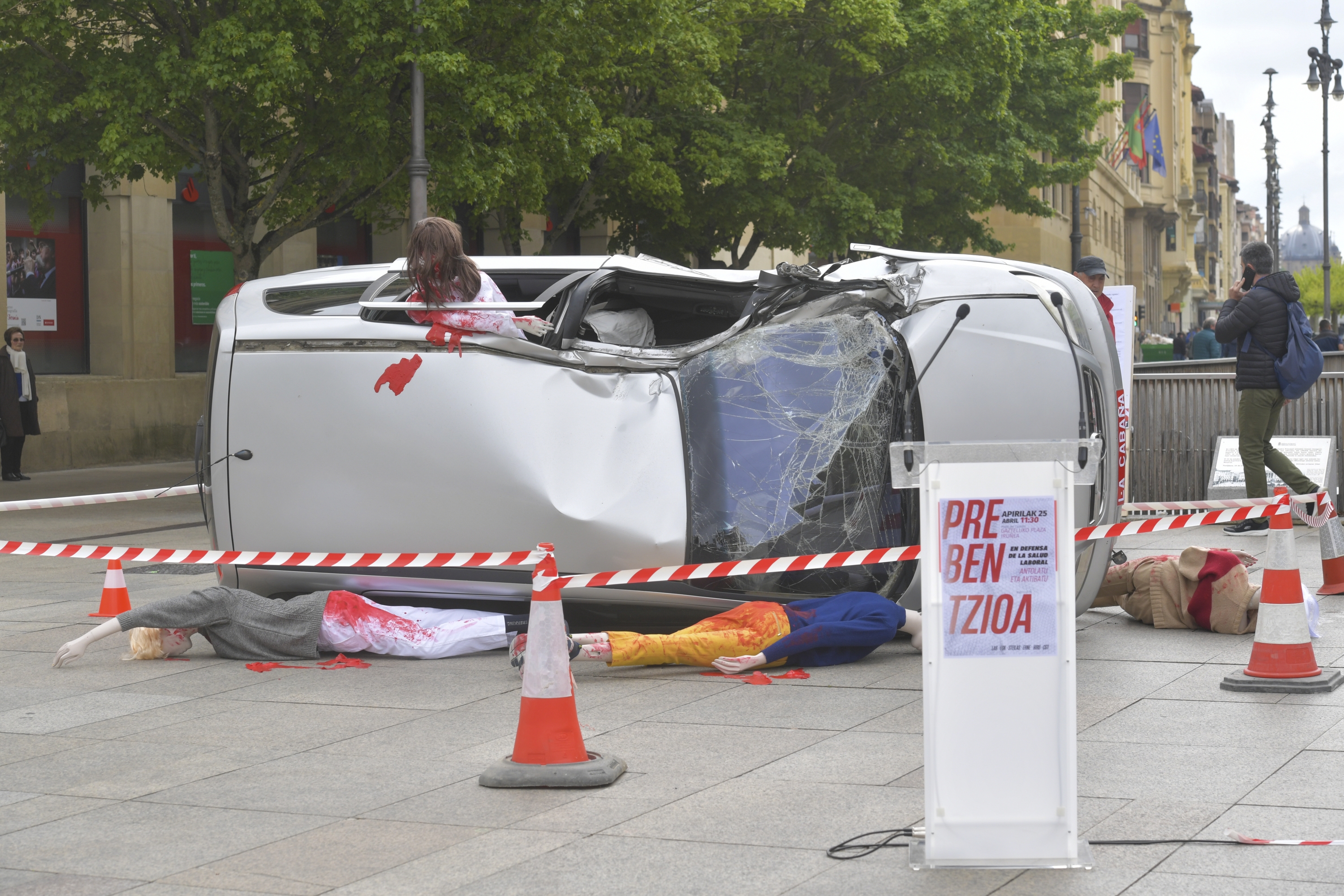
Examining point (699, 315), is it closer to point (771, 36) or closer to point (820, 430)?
point (820, 430)

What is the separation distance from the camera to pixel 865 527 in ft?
22.9

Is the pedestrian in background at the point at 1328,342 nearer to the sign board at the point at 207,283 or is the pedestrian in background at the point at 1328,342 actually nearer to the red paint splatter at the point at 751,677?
the sign board at the point at 207,283

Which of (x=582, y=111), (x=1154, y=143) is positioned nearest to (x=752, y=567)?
(x=582, y=111)

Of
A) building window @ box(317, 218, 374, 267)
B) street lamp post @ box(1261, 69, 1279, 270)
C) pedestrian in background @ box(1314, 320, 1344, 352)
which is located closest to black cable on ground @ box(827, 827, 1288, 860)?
pedestrian in background @ box(1314, 320, 1344, 352)

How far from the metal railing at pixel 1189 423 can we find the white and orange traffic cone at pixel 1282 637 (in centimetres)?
698

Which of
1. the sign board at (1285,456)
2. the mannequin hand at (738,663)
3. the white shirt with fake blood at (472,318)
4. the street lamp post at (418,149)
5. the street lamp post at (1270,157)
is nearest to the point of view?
the mannequin hand at (738,663)

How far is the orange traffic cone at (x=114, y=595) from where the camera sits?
8180 millimetres

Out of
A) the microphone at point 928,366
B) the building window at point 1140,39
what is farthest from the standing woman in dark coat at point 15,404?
the building window at point 1140,39

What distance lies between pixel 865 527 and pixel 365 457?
2369 mm

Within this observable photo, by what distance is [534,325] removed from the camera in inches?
283

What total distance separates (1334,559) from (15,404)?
15202 mm

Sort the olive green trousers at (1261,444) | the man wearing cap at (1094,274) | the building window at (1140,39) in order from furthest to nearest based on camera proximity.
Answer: the building window at (1140,39) → the olive green trousers at (1261,444) → the man wearing cap at (1094,274)

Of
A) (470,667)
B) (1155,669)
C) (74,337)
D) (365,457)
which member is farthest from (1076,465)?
(74,337)

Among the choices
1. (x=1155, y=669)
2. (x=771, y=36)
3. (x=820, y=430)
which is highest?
(x=771, y=36)
